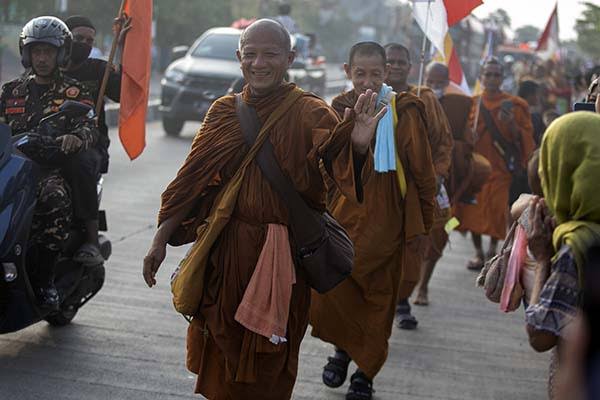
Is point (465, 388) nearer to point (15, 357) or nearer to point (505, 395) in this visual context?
point (505, 395)

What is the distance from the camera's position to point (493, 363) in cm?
727

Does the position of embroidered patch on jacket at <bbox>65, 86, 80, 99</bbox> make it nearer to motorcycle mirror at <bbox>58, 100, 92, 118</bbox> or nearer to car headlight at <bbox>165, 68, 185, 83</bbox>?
motorcycle mirror at <bbox>58, 100, 92, 118</bbox>

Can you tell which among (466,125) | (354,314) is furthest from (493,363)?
(466,125)

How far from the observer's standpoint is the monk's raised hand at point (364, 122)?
176 inches

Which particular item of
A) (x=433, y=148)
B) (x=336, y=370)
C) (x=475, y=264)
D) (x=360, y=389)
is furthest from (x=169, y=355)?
(x=475, y=264)

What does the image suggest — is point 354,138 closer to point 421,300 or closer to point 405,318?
point 405,318

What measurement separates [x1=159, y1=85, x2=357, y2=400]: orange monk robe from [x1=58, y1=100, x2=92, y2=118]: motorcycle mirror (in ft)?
5.50

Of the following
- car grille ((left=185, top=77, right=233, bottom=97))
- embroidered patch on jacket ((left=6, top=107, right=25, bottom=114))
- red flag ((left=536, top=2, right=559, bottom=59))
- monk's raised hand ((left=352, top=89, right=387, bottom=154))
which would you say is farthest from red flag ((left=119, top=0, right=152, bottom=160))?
red flag ((left=536, top=2, right=559, bottom=59))

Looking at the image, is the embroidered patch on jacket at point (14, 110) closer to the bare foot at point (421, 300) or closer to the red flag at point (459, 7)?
the red flag at point (459, 7)

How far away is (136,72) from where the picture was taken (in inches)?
269

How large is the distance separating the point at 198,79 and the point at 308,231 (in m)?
16.3

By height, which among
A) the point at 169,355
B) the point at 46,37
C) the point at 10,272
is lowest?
the point at 169,355

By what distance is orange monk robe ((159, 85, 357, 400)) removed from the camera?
4.70m

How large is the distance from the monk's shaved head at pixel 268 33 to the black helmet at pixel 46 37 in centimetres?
189
